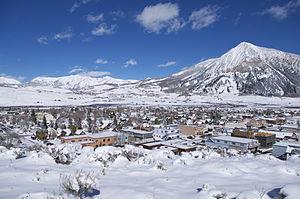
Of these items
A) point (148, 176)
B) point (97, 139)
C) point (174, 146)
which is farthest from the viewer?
point (97, 139)

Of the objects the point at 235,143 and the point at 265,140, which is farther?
the point at 265,140

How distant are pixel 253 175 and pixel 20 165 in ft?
18.7

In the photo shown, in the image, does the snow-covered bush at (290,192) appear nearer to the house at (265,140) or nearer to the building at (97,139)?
the building at (97,139)

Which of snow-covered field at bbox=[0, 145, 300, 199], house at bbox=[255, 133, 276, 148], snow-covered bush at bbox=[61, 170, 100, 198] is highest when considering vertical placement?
snow-covered bush at bbox=[61, 170, 100, 198]

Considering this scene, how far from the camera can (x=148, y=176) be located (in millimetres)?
7203

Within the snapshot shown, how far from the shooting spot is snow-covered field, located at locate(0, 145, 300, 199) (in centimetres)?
552

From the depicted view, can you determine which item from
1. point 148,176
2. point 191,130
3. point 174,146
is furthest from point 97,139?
point 148,176

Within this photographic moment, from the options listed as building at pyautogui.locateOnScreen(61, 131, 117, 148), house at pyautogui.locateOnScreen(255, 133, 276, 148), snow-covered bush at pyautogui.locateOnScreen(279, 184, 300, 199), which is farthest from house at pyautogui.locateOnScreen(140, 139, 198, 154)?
snow-covered bush at pyautogui.locateOnScreen(279, 184, 300, 199)

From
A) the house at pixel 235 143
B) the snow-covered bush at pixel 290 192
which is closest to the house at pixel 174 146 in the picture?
the house at pixel 235 143

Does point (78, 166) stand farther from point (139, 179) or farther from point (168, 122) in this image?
point (168, 122)

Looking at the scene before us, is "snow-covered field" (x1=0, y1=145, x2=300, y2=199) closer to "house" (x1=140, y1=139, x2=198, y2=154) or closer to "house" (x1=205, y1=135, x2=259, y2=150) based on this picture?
"house" (x1=140, y1=139, x2=198, y2=154)

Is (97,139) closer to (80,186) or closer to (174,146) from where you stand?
(174,146)

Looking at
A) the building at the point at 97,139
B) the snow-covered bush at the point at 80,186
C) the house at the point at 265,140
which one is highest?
the snow-covered bush at the point at 80,186

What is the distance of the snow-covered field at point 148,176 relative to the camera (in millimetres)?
5520
